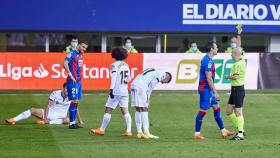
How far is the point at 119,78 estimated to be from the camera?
661 inches

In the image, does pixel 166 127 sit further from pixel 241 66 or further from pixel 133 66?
pixel 133 66

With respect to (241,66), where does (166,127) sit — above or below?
below

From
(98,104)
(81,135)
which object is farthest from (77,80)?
(98,104)

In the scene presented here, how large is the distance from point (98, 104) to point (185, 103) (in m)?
2.57

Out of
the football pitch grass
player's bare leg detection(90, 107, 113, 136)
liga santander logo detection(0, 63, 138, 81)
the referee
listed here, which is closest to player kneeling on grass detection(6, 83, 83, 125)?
the football pitch grass

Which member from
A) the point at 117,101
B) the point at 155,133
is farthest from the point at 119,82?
the point at 155,133

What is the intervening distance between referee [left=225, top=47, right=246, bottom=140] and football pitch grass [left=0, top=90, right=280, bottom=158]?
35 cm

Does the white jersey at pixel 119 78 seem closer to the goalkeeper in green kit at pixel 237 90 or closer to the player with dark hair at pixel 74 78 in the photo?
the player with dark hair at pixel 74 78

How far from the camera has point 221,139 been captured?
54.8ft

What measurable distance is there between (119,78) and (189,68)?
9547mm

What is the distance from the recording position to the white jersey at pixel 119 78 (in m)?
16.8

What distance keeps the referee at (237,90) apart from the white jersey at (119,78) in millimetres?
2093

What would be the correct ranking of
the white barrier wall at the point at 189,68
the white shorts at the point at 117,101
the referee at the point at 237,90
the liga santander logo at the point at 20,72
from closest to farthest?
1. the referee at the point at 237,90
2. the white shorts at the point at 117,101
3. the liga santander logo at the point at 20,72
4. the white barrier wall at the point at 189,68

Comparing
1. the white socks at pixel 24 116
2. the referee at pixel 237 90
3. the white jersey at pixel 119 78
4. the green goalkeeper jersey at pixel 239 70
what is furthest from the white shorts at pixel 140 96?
the white socks at pixel 24 116
